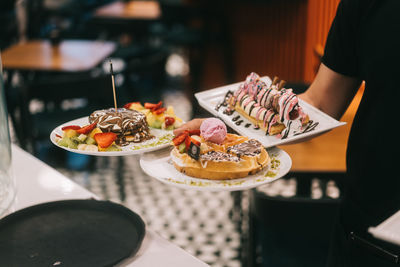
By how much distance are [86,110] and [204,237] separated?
1.35 m

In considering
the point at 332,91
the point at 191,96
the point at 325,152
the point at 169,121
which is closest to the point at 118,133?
the point at 169,121

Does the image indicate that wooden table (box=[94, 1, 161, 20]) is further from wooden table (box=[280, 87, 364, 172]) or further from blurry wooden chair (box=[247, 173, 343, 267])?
blurry wooden chair (box=[247, 173, 343, 267])

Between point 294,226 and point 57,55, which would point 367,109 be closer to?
point 294,226

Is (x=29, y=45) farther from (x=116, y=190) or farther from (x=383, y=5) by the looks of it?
(x=383, y=5)

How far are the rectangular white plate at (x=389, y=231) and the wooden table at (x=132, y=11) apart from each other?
552 centimetres

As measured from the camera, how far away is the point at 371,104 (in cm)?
134

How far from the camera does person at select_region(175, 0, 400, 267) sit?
4.27 ft

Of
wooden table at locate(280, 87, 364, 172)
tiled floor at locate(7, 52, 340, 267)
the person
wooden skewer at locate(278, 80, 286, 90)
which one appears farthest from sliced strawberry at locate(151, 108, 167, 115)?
tiled floor at locate(7, 52, 340, 267)

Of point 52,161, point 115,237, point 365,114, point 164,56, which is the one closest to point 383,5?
point 365,114

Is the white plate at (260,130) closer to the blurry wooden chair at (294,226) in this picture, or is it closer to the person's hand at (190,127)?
the person's hand at (190,127)

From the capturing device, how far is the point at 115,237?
1.31 metres

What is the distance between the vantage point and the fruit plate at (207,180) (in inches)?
46.4

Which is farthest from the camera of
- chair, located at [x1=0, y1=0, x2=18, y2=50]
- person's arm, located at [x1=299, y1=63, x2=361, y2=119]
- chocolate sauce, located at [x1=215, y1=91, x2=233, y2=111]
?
chair, located at [x1=0, y1=0, x2=18, y2=50]

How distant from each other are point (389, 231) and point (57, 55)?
13.0 ft
